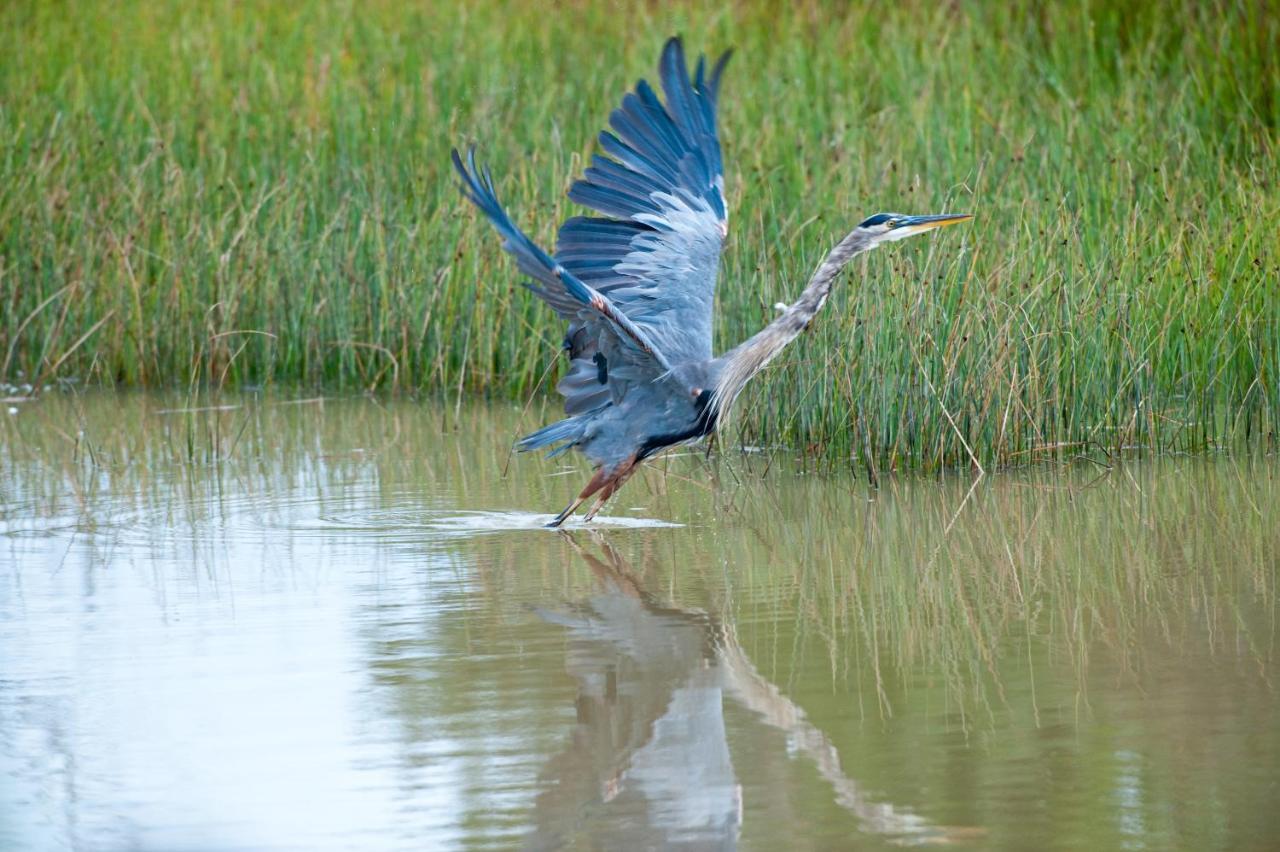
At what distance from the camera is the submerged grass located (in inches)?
301

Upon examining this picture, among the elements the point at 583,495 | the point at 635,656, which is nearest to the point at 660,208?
the point at 583,495

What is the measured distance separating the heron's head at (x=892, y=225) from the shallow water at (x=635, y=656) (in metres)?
0.98

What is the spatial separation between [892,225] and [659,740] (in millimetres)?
3099

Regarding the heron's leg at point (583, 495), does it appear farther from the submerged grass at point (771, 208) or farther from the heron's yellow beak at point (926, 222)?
the heron's yellow beak at point (926, 222)

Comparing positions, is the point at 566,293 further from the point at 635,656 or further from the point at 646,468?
the point at 646,468

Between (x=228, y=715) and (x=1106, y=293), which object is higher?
(x=1106, y=293)

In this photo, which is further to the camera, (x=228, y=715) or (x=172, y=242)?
(x=172, y=242)

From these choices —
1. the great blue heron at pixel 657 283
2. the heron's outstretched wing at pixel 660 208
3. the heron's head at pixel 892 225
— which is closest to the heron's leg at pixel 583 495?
the great blue heron at pixel 657 283

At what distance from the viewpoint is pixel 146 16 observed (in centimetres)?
1463

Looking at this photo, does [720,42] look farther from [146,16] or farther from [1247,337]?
[1247,337]

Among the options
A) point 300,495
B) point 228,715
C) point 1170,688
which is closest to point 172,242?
point 300,495

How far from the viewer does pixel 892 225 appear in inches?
273

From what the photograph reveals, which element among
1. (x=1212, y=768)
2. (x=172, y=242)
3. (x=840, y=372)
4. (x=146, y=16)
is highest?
(x=146, y=16)

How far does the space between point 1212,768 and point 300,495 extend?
4.21 meters
